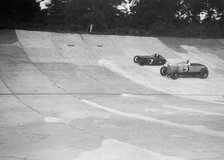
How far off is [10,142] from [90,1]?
2579 cm

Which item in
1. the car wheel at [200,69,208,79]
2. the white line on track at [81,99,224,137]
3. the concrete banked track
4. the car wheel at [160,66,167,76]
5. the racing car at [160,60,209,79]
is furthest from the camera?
the car wheel at [200,69,208,79]

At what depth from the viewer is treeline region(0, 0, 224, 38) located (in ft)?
106

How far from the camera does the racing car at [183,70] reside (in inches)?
829

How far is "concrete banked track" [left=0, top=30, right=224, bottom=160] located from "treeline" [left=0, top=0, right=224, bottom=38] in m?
3.83

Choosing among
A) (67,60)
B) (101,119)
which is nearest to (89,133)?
(101,119)

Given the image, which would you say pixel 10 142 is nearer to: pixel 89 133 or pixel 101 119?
pixel 89 133

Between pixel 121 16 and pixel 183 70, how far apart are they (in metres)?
18.0

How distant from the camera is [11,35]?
26.0 metres

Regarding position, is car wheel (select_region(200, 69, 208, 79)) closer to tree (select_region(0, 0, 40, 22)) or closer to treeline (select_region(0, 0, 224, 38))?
treeline (select_region(0, 0, 224, 38))

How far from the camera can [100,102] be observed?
15.4 metres

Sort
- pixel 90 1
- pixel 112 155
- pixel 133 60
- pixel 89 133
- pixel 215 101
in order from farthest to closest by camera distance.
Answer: pixel 90 1
pixel 133 60
pixel 215 101
pixel 89 133
pixel 112 155

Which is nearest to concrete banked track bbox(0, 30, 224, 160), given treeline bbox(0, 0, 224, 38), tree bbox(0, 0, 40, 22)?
treeline bbox(0, 0, 224, 38)

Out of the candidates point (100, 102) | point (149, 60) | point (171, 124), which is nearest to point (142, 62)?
point (149, 60)

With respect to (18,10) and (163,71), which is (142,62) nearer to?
(163,71)
